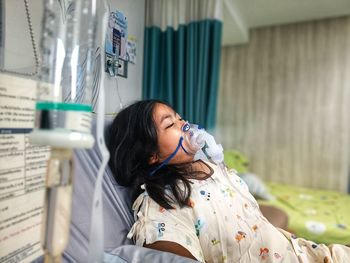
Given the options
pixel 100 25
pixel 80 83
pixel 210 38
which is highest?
pixel 210 38

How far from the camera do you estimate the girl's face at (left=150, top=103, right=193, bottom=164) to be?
883mm

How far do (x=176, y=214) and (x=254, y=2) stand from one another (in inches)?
80.1

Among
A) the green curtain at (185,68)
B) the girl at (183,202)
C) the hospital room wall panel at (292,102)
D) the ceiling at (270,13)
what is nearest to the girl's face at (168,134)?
the girl at (183,202)

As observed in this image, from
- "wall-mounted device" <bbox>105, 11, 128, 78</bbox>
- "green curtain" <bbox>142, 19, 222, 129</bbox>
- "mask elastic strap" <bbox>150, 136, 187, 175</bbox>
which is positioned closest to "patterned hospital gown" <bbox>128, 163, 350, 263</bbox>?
"mask elastic strap" <bbox>150, 136, 187, 175</bbox>

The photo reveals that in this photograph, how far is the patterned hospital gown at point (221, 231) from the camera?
2.66 feet

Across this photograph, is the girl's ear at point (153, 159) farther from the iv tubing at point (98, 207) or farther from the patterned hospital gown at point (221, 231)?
the iv tubing at point (98, 207)

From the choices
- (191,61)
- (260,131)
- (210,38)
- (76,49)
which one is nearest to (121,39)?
(76,49)

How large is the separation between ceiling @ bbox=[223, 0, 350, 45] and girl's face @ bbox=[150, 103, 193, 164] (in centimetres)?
132

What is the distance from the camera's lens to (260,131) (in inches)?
124

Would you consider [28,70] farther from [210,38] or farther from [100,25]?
[210,38]

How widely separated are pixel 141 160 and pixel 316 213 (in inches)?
64.8

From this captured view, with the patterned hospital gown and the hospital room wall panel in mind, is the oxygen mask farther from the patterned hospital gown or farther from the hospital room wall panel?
the hospital room wall panel

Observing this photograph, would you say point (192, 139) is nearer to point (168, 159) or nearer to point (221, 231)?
point (168, 159)

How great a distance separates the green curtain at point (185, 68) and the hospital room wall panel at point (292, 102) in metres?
1.31
